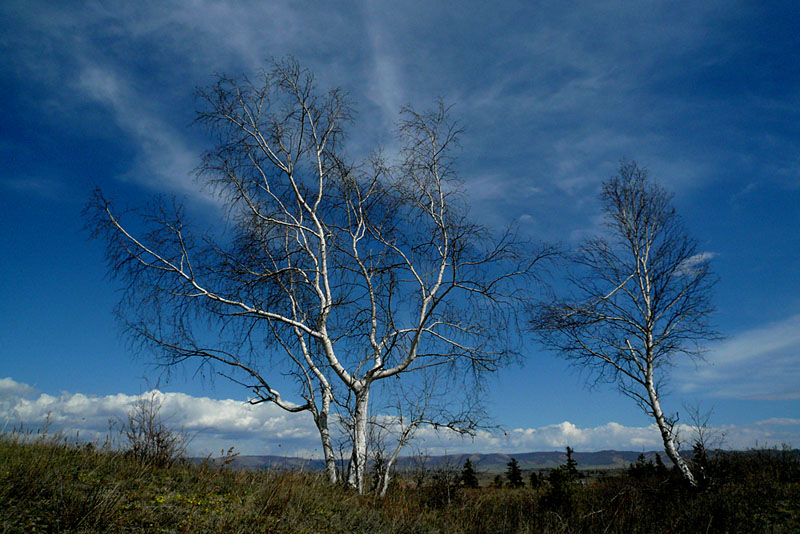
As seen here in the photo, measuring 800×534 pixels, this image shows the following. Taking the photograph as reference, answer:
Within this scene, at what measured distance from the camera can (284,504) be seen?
240 inches

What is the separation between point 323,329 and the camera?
351 inches

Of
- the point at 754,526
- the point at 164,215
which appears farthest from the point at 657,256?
the point at 164,215

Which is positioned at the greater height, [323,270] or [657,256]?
[657,256]

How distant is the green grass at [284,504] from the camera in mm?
4621

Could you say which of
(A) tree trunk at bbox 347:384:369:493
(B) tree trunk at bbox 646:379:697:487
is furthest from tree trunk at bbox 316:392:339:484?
(B) tree trunk at bbox 646:379:697:487

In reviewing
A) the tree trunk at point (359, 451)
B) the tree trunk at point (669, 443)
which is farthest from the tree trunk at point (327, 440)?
the tree trunk at point (669, 443)

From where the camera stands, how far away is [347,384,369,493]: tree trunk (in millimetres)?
8305

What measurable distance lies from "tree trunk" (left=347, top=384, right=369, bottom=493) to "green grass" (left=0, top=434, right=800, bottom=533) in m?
0.28

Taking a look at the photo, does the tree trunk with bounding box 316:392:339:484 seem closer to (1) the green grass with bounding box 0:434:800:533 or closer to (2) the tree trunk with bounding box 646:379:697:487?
(1) the green grass with bounding box 0:434:800:533

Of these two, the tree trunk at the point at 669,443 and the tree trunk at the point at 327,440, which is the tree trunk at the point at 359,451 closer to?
the tree trunk at the point at 327,440

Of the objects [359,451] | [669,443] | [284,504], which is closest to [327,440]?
[359,451]

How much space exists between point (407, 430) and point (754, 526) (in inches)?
253

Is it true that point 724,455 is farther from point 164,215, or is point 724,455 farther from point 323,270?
point 164,215

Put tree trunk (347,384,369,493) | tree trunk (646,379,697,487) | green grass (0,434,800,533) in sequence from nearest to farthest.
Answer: green grass (0,434,800,533) → tree trunk (347,384,369,493) → tree trunk (646,379,697,487)
